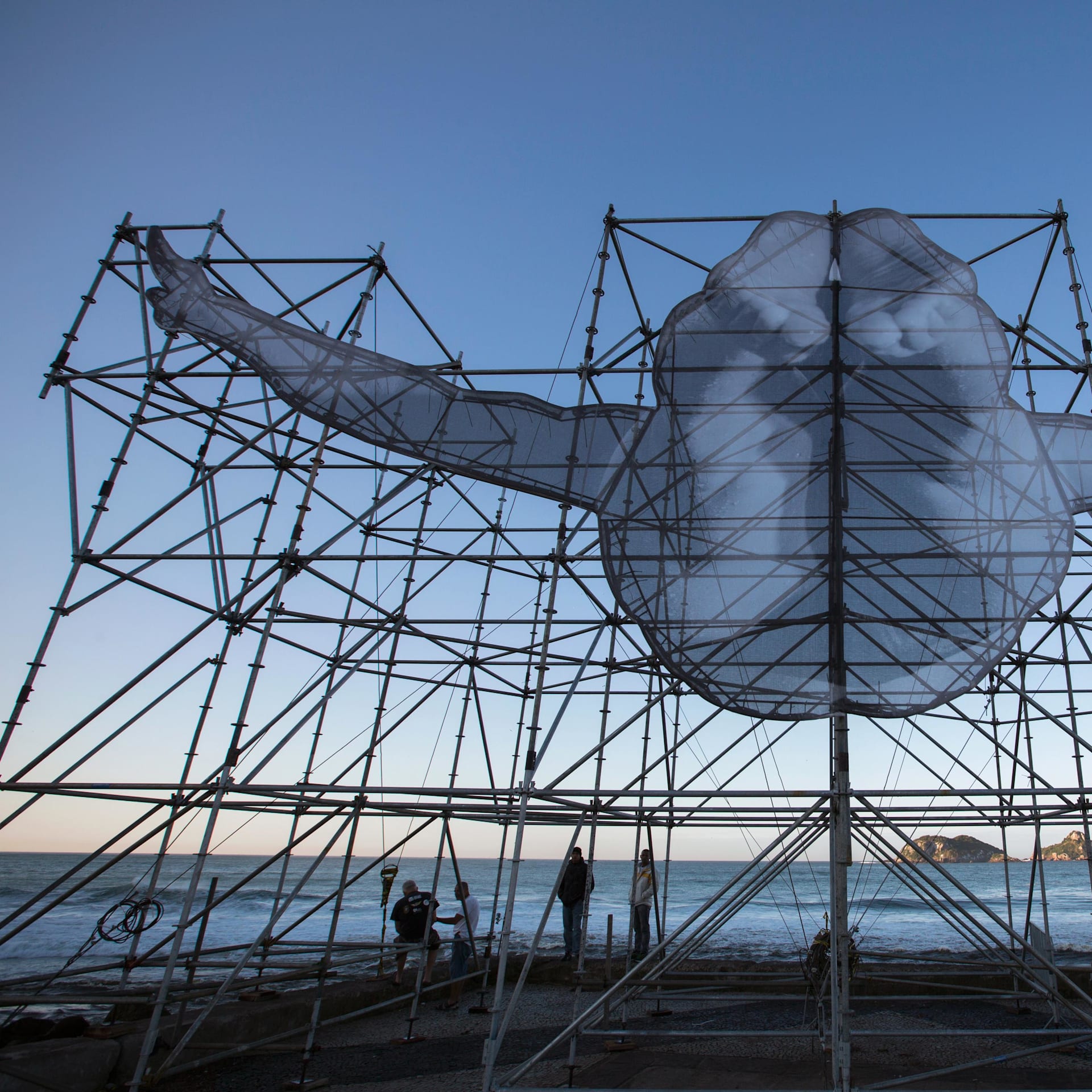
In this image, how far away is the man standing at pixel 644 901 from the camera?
12.4m

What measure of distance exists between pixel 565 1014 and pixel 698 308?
28.3 ft

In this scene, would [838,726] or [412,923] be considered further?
[412,923]

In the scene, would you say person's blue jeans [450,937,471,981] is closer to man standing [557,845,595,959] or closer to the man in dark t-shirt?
the man in dark t-shirt

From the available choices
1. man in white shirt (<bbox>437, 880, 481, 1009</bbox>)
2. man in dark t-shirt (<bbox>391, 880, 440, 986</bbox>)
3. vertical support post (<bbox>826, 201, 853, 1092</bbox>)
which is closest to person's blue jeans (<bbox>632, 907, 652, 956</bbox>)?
man in white shirt (<bbox>437, 880, 481, 1009</bbox>)

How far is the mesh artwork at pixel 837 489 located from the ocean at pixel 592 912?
11.9 feet

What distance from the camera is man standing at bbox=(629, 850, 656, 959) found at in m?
12.4

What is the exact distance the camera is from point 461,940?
1141 centimetres

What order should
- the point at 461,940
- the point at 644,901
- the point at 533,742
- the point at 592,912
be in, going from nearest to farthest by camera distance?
the point at 533,742 < the point at 461,940 < the point at 644,901 < the point at 592,912

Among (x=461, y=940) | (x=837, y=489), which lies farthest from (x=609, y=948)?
(x=837, y=489)

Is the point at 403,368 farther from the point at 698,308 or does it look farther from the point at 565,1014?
the point at 565,1014

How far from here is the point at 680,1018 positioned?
11.0 m

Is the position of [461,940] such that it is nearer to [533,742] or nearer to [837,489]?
[533,742]

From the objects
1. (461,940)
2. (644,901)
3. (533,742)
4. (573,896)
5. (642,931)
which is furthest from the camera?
(642,931)

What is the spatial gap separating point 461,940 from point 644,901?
2.86 metres
